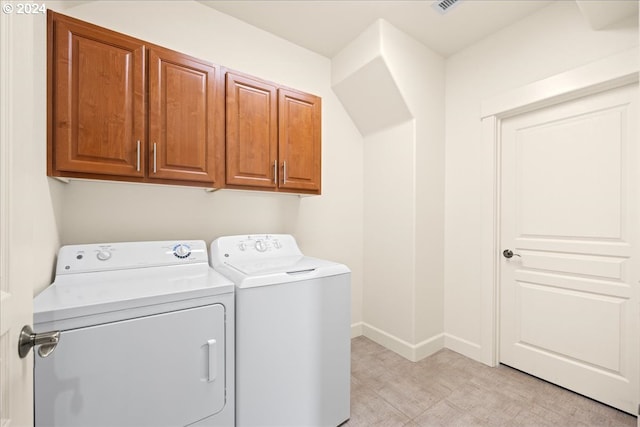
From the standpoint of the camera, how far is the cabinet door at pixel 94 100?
1298 millimetres

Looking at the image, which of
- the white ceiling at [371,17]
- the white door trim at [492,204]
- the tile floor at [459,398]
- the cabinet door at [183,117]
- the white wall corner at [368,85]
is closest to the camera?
the cabinet door at [183,117]

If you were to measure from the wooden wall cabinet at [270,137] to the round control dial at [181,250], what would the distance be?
47cm

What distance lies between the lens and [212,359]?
1.27 m

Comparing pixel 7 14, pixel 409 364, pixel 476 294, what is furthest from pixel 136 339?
pixel 476 294

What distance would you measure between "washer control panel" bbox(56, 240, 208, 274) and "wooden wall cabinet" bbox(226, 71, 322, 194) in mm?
492

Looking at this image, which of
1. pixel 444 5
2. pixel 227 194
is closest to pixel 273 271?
pixel 227 194

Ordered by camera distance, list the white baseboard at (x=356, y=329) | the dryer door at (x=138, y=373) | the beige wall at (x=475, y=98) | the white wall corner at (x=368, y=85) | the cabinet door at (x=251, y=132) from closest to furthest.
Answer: the dryer door at (x=138, y=373) → the cabinet door at (x=251, y=132) → the beige wall at (x=475, y=98) → the white wall corner at (x=368, y=85) → the white baseboard at (x=356, y=329)

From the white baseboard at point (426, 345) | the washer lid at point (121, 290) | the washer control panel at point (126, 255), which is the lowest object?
the white baseboard at point (426, 345)

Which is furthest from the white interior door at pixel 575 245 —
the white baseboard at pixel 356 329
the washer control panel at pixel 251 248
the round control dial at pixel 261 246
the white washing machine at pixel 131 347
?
the white washing machine at pixel 131 347

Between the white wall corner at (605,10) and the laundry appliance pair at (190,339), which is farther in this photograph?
the white wall corner at (605,10)

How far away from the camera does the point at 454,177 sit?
2570 mm

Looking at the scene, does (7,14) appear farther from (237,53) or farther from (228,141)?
(237,53)

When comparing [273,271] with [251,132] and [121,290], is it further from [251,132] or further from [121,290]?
[251,132]

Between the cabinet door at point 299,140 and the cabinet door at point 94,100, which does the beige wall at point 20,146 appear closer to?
the cabinet door at point 94,100
